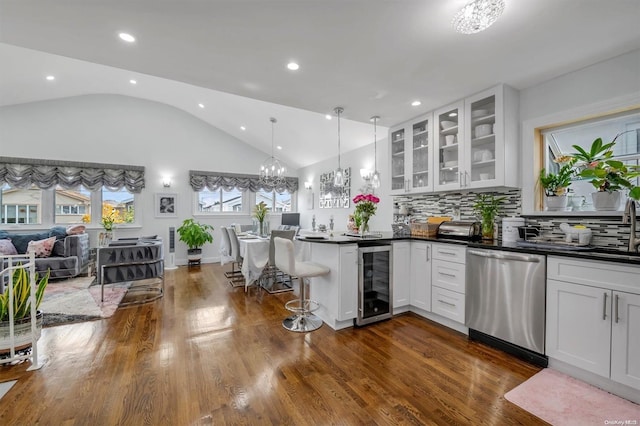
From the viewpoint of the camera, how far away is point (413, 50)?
7.23 ft

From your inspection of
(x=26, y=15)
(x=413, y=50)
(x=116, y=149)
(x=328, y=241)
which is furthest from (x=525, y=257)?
(x=116, y=149)

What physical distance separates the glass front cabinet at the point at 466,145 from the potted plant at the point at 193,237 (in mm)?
4679

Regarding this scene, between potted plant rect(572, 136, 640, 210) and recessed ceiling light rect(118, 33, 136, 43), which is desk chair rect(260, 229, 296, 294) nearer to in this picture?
recessed ceiling light rect(118, 33, 136, 43)

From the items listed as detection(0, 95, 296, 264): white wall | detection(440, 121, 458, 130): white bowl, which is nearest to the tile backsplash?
detection(440, 121, 458, 130): white bowl

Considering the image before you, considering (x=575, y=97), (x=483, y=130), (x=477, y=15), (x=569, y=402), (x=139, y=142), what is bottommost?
(x=569, y=402)

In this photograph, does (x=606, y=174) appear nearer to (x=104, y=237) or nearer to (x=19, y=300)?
(x=19, y=300)

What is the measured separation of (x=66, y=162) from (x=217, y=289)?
14.3 ft

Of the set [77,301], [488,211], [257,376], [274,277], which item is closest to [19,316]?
[77,301]

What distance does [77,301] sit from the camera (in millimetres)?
3693

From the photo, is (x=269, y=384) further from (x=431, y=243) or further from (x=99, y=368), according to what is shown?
(x=431, y=243)

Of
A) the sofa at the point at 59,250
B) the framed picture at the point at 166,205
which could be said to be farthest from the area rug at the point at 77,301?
the framed picture at the point at 166,205

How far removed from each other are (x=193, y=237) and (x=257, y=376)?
16.0ft

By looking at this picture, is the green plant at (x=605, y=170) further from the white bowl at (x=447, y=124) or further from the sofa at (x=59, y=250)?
the sofa at (x=59, y=250)

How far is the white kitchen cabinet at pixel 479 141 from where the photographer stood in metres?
2.78
